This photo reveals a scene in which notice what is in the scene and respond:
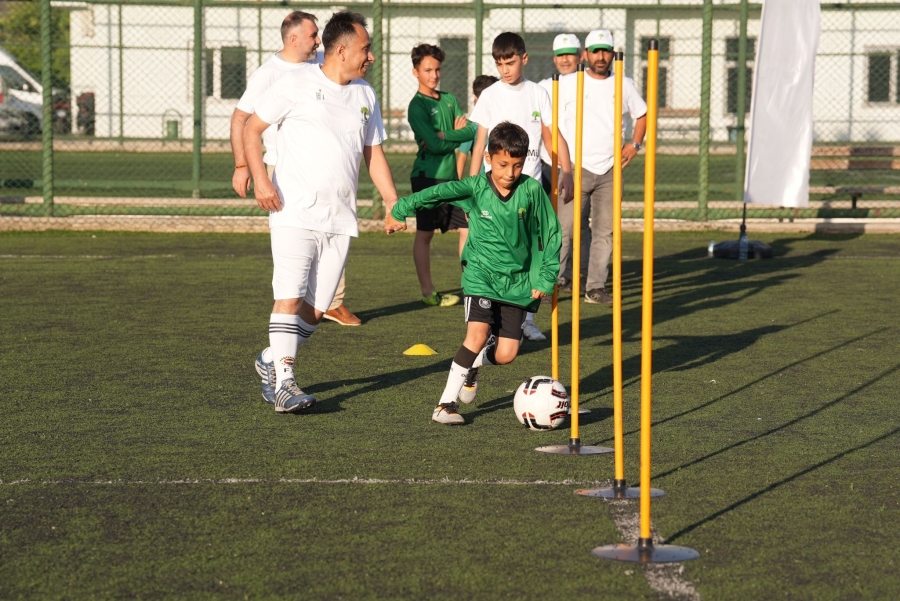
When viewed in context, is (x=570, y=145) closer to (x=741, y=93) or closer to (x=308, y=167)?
(x=308, y=167)

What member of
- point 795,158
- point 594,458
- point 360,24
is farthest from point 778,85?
point 594,458

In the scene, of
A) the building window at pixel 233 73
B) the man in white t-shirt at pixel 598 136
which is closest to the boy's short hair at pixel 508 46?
the man in white t-shirt at pixel 598 136

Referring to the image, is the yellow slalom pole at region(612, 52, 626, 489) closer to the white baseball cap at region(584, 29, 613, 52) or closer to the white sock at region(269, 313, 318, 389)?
the white sock at region(269, 313, 318, 389)

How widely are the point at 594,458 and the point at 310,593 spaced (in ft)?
6.83

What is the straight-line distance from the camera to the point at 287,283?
676cm

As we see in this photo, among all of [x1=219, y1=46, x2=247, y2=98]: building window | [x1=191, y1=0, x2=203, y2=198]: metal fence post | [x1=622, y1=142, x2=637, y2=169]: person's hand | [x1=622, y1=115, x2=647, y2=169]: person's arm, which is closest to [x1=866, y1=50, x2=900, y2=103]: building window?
[x1=219, y1=46, x2=247, y2=98]: building window

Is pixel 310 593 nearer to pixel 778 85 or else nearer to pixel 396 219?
pixel 396 219

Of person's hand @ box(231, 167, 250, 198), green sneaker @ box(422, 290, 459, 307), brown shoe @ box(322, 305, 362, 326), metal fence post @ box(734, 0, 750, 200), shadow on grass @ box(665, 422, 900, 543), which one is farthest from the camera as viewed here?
metal fence post @ box(734, 0, 750, 200)

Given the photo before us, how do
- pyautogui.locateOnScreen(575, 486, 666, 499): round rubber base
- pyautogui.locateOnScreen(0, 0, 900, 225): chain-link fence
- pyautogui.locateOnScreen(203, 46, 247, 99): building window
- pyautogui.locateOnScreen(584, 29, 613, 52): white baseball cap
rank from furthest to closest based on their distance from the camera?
pyautogui.locateOnScreen(203, 46, 247, 99): building window < pyautogui.locateOnScreen(0, 0, 900, 225): chain-link fence < pyautogui.locateOnScreen(584, 29, 613, 52): white baseball cap < pyautogui.locateOnScreen(575, 486, 666, 499): round rubber base

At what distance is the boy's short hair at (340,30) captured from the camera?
6.67 m

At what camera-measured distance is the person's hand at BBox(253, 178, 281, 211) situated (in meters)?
6.53

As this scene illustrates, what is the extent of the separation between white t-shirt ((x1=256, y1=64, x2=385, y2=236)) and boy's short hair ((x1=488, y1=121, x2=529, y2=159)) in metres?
0.91

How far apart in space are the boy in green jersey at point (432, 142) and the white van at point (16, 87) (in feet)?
47.2

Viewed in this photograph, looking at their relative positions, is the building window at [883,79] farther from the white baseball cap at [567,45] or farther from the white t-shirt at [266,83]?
the white t-shirt at [266,83]
